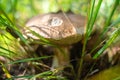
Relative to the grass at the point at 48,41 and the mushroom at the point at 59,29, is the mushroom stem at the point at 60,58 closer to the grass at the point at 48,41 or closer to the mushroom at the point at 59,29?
the mushroom at the point at 59,29

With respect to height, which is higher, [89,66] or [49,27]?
[49,27]

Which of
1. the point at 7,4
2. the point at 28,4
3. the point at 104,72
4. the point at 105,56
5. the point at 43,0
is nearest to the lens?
the point at 104,72

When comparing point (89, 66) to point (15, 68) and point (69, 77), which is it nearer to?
point (69, 77)

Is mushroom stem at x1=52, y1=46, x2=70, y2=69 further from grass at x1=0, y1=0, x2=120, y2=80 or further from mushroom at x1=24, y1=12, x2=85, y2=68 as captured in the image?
grass at x1=0, y1=0, x2=120, y2=80

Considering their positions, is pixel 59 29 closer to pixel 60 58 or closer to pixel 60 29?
pixel 60 29

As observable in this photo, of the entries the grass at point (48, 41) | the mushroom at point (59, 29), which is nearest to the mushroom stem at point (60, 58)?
the mushroom at point (59, 29)

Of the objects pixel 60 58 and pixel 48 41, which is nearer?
pixel 48 41

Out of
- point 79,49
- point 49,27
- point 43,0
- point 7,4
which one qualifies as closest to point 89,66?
point 79,49

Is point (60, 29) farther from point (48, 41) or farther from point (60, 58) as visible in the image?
point (60, 58)

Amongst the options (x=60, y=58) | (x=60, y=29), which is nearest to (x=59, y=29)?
(x=60, y=29)
